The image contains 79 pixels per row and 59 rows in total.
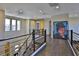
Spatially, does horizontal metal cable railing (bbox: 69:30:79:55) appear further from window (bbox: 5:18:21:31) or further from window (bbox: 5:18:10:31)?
window (bbox: 5:18:10:31)

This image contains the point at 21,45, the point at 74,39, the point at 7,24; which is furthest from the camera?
the point at 21,45

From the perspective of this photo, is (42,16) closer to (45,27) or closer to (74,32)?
(45,27)

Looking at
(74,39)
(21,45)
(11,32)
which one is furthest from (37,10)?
(74,39)

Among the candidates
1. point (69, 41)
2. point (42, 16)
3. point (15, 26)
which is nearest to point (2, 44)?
point (15, 26)

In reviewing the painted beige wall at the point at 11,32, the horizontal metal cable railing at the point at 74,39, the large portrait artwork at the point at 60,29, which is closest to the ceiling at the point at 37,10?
the painted beige wall at the point at 11,32

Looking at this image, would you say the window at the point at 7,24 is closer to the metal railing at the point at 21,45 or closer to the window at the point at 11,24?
the window at the point at 11,24

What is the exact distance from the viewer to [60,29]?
92.0 inches

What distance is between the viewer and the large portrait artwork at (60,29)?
2.28m

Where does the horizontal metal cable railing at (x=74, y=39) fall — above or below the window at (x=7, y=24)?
below

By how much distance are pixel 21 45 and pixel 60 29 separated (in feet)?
2.86

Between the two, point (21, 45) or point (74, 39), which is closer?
point (74, 39)

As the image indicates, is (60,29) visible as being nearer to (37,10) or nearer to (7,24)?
(37,10)

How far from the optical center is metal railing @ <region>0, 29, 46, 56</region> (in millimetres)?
2143

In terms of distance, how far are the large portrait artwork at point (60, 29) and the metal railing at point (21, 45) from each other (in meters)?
0.25
